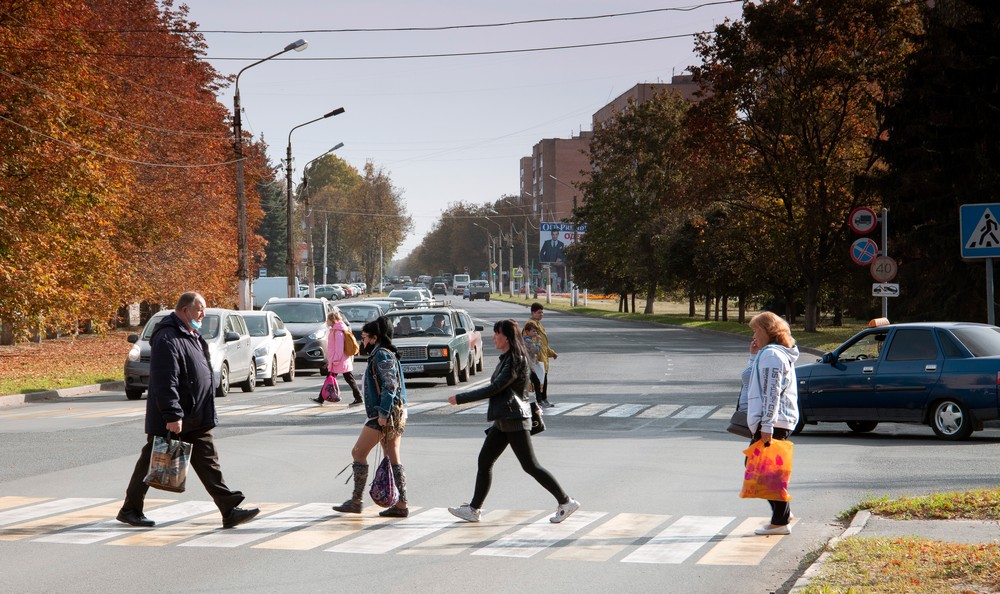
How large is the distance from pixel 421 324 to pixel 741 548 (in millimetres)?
19546

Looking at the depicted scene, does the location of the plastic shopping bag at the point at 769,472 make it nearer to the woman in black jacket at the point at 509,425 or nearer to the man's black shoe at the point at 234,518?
the woman in black jacket at the point at 509,425

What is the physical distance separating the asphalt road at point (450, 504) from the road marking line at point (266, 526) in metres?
0.03

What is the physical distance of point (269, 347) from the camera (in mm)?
28062

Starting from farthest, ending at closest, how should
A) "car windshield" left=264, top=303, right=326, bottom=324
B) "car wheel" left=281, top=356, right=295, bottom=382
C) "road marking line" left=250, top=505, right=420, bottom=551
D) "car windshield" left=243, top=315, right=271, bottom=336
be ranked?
1. "car windshield" left=264, top=303, right=326, bottom=324
2. "car wheel" left=281, top=356, right=295, bottom=382
3. "car windshield" left=243, top=315, right=271, bottom=336
4. "road marking line" left=250, top=505, right=420, bottom=551

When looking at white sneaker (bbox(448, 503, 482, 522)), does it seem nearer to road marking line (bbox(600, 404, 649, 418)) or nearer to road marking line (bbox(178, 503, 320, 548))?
road marking line (bbox(178, 503, 320, 548))

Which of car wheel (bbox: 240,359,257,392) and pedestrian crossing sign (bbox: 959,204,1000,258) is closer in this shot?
pedestrian crossing sign (bbox: 959,204,1000,258)

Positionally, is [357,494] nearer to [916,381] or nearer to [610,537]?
[610,537]

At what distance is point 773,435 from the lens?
9438 mm

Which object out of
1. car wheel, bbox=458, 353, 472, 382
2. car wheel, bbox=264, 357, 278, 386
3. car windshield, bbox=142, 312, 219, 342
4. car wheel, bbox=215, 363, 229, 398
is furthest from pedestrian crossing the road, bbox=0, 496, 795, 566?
car wheel, bbox=264, 357, 278, 386

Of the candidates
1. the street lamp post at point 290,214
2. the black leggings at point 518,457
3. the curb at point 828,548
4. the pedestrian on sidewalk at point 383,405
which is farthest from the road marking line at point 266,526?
the street lamp post at point 290,214

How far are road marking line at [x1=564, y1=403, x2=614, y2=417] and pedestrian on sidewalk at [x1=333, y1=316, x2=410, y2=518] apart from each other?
995 centimetres

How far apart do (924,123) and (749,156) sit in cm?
1141

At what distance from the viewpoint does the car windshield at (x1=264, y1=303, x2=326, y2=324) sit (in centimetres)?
3378

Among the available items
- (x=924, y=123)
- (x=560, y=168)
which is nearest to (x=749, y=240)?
(x=924, y=123)
